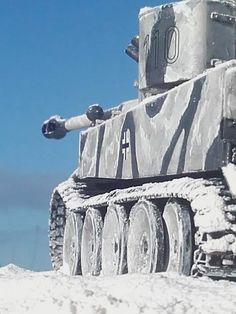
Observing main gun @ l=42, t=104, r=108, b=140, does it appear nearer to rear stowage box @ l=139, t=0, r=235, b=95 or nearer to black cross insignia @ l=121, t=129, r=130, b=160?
black cross insignia @ l=121, t=129, r=130, b=160

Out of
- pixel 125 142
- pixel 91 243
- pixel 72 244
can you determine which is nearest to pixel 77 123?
pixel 72 244

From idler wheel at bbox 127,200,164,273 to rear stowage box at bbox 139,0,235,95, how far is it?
5.78 feet

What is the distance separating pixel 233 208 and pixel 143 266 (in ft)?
8.13

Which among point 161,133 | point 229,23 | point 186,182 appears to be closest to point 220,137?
point 186,182

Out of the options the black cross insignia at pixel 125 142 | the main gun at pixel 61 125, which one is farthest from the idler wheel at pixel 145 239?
the main gun at pixel 61 125

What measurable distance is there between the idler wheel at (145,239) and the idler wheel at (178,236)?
11 cm

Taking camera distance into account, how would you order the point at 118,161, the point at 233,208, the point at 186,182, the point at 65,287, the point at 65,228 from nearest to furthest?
the point at 65,287, the point at 233,208, the point at 186,182, the point at 118,161, the point at 65,228

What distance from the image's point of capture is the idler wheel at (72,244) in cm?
1417

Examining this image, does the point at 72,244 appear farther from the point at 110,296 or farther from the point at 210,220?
the point at 110,296

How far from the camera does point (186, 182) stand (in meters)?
9.27

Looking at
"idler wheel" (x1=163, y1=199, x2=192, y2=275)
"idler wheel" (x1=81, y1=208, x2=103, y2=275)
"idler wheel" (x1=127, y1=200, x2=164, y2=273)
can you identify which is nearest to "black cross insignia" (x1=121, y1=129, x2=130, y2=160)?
"idler wheel" (x1=127, y1=200, x2=164, y2=273)

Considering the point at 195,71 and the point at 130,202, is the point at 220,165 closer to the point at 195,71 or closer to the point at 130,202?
the point at 195,71

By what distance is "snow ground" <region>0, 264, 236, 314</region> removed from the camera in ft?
17.3

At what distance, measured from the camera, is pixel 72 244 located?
1459cm
